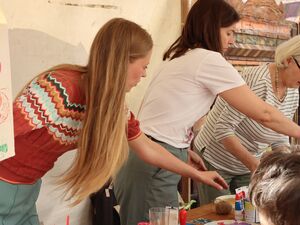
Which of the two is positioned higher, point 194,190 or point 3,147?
point 3,147

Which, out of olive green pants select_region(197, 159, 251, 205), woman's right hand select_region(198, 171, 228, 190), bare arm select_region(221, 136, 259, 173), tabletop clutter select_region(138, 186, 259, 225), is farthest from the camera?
olive green pants select_region(197, 159, 251, 205)

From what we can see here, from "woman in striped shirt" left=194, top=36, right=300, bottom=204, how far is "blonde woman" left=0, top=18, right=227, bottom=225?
74cm

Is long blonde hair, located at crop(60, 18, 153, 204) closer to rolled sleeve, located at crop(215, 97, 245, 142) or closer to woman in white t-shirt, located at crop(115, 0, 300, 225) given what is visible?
woman in white t-shirt, located at crop(115, 0, 300, 225)

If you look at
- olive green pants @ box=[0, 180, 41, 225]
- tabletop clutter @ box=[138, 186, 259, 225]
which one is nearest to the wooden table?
tabletop clutter @ box=[138, 186, 259, 225]

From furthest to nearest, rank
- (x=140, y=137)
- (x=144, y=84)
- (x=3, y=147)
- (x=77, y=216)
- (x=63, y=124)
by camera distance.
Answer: (x=144, y=84)
(x=77, y=216)
(x=140, y=137)
(x=63, y=124)
(x=3, y=147)

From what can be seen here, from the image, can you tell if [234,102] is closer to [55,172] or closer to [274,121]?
[274,121]

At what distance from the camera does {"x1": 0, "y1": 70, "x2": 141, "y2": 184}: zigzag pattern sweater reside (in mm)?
1318

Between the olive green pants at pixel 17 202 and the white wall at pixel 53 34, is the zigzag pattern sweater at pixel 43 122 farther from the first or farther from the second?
the white wall at pixel 53 34

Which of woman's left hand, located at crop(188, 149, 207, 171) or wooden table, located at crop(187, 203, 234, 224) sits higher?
woman's left hand, located at crop(188, 149, 207, 171)

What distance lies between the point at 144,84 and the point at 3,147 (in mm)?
2017

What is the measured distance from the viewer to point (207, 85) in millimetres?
1768

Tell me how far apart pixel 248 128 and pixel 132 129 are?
725 millimetres

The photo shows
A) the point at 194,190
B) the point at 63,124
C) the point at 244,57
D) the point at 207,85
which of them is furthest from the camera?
the point at 244,57

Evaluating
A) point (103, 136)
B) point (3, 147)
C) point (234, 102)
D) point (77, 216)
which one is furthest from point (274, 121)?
point (77, 216)
